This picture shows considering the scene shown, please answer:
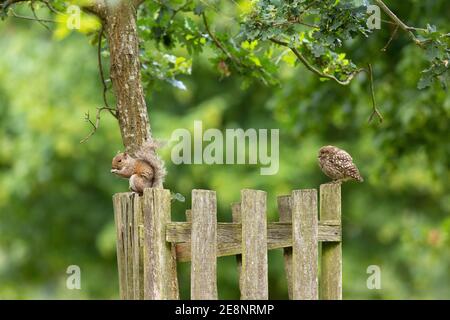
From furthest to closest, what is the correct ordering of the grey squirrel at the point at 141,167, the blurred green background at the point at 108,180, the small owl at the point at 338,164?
the blurred green background at the point at 108,180
the small owl at the point at 338,164
the grey squirrel at the point at 141,167

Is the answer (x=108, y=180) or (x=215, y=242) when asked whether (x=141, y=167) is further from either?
(x=108, y=180)

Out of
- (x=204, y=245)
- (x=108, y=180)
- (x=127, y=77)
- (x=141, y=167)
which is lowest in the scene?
(x=204, y=245)

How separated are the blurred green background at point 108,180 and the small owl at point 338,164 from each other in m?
6.72

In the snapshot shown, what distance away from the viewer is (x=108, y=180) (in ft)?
49.4

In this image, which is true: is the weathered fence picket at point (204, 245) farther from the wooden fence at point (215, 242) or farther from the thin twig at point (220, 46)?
the thin twig at point (220, 46)

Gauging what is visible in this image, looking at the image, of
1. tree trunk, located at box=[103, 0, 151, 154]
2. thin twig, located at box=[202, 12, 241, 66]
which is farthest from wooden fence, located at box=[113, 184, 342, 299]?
thin twig, located at box=[202, 12, 241, 66]

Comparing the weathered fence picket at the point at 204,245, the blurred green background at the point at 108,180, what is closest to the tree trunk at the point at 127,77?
the weathered fence picket at the point at 204,245

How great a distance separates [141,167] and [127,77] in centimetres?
56

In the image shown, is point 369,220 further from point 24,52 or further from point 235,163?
point 24,52

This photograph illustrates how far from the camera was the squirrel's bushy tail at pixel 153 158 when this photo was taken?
5.29 metres

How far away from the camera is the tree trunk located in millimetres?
5363

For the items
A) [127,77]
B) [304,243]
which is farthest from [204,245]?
[127,77]

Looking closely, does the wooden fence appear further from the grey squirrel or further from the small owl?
the small owl
